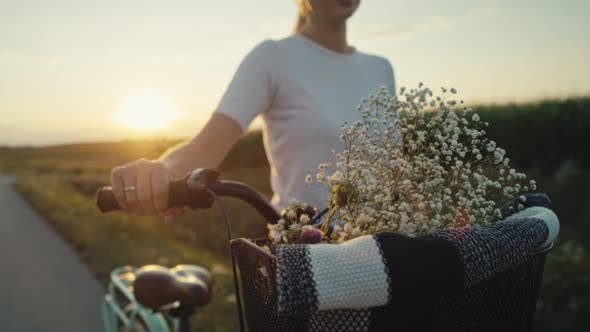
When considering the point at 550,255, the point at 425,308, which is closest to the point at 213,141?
the point at 425,308

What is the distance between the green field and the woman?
1.16 ft

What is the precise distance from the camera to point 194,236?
9.38 metres

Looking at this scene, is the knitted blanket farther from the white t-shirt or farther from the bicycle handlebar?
the white t-shirt

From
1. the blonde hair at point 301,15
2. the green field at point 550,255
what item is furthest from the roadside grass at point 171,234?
the blonde hair at point 301,15

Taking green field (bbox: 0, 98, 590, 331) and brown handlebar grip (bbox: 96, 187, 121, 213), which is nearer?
brown handlebar grip (bbox: 96, 187, 121, 213)

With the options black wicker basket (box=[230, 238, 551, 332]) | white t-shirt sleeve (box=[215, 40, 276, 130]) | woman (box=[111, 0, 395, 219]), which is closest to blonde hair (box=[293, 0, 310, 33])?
woman (box=[111, 0, 395, 219])

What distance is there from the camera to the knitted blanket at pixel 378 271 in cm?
100

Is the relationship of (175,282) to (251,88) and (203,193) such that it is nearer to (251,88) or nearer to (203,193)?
(251,88)

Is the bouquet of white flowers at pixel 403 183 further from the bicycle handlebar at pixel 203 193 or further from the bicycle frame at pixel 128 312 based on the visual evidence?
the bicycle frame at pixel 128 312

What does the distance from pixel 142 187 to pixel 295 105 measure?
3.08ft

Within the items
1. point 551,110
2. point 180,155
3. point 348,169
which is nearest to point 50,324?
point 180,155

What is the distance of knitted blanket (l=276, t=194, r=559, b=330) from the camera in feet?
3.29

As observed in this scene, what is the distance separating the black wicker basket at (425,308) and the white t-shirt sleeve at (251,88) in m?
0.94

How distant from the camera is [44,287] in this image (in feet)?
23.8
